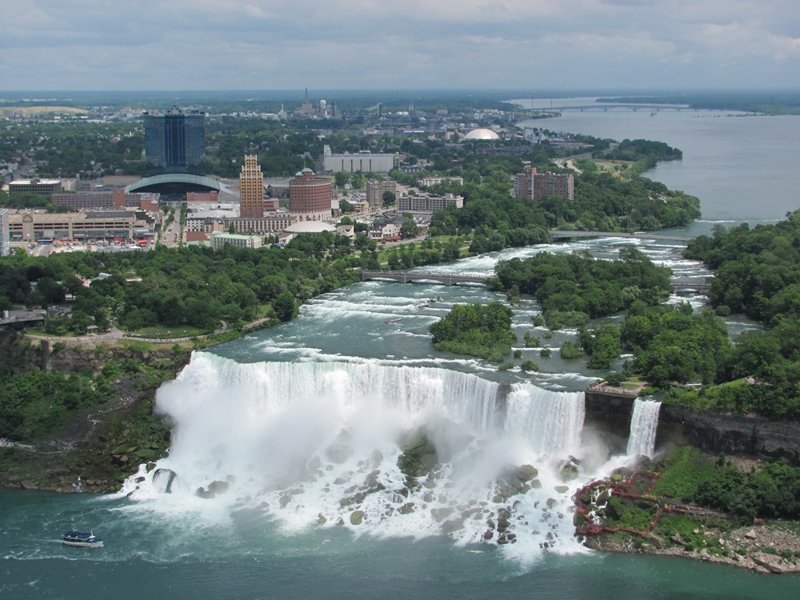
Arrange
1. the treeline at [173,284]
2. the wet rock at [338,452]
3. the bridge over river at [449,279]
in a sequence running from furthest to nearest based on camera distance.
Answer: the bridge over river at [449,279] → the treeline at [173,284] → the wet rock at [338,452]

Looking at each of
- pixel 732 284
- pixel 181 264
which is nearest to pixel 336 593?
pixel 732 284

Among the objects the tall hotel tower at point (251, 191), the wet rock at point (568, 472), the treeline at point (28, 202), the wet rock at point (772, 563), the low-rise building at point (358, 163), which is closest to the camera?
the wet rock at point (772, 563)

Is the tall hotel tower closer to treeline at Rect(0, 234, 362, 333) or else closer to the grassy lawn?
treeline at Rect(0, 234, 362, 333)

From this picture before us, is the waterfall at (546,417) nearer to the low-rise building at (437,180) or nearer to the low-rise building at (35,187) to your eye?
the low-rise building at (437,180)

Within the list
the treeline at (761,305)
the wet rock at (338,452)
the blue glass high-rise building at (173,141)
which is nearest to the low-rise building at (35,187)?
the blue glass high-rise building at (173,141)

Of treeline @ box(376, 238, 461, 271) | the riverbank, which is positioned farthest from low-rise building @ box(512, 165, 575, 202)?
the riverbank

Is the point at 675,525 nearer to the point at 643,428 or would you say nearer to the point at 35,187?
the point at 643,428

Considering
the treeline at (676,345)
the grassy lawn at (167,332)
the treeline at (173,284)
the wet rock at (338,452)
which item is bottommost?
the wet rock at (338,452)
